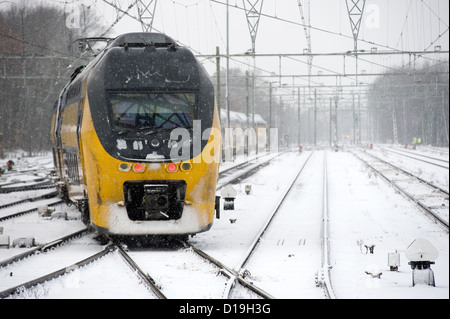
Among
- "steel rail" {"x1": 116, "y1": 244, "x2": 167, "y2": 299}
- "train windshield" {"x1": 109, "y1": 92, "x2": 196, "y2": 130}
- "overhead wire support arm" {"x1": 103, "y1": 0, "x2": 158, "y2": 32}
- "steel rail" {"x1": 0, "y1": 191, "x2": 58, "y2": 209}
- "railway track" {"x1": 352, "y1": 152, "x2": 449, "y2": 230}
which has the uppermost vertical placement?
"overhead wire support arm" {"x1": 103, "y1": 0, "x2": 158, "y2": 32}

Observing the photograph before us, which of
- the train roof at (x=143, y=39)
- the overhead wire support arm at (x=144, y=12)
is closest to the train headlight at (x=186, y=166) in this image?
the train roof at (x=143, y=39)

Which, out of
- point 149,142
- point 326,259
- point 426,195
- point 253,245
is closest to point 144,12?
point 149,142

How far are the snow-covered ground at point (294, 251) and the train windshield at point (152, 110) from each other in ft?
6.74

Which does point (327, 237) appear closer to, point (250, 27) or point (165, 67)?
point (165, 67)

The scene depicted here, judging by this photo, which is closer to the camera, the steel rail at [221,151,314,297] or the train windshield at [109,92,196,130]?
the steel rail at [221,151,314,297]

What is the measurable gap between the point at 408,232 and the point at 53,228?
7.03 m

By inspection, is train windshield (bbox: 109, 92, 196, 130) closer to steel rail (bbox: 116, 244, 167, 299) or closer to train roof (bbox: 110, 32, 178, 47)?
train roof (bbox: 110, 32, 178, 47)

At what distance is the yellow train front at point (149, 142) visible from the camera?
9641mm

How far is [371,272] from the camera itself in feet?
25.7

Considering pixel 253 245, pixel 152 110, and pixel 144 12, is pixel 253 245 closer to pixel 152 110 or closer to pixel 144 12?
pixel 152 110

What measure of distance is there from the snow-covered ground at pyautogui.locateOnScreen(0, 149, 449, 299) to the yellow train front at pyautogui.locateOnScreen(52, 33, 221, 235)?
0.66m

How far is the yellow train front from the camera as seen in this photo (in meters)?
9.64

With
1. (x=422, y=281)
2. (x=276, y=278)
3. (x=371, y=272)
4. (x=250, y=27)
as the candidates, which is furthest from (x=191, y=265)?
(x=250, y=27)

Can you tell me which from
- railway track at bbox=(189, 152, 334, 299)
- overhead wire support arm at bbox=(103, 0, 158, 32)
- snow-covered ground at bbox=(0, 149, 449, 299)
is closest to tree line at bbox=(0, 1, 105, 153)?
overhead wire support arm at bbox=(103, 0, 158, 32)
